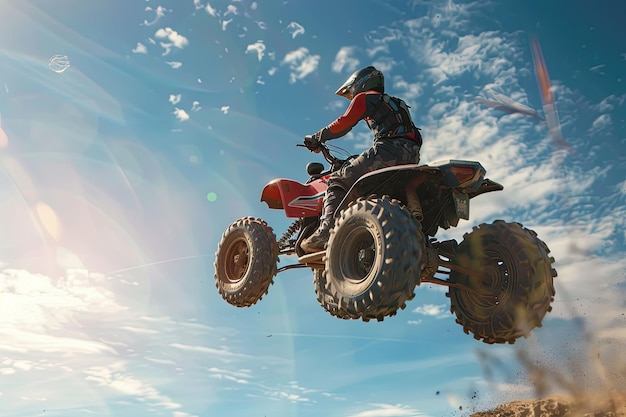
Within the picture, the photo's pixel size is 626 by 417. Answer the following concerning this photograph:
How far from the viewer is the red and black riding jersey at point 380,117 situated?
25.2 feet

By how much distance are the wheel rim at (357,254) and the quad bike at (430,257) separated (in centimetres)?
1

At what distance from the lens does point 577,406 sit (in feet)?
22.7

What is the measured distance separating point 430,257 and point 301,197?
9.06ft

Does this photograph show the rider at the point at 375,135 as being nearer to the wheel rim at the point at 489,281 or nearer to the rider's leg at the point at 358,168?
the rider's leg at the point at 358,168

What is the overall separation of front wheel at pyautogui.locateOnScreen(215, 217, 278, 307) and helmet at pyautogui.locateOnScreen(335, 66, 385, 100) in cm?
302

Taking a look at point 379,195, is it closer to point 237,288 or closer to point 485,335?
point 485,335

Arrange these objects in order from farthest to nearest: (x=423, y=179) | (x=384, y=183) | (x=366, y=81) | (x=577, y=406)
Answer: (x=366, y=81), (x=384, y=183), (x=423, y=179), (x=577, y=406)

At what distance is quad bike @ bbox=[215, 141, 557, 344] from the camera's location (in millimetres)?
6457

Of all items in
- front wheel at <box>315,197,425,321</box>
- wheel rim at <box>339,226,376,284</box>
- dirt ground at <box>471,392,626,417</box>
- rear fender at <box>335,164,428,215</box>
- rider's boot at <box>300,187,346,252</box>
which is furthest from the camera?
rider's boot at <box>300,187,346,252</box>

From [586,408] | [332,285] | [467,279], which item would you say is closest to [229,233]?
[332,285]

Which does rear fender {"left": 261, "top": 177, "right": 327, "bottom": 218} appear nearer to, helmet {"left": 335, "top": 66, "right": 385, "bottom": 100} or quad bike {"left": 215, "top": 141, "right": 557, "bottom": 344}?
quad bike {"left": 215, "top": 141, "right": 557, "bottom": 344}

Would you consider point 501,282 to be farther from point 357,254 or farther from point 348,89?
point 348,89

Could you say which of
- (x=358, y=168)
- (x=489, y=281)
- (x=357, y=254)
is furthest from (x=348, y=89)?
(x=489, y=281)

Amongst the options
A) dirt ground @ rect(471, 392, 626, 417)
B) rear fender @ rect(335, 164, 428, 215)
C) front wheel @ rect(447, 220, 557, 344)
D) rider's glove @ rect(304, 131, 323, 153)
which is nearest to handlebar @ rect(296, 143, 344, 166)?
rider's glove @ rect(304, 131, 323, 153)
